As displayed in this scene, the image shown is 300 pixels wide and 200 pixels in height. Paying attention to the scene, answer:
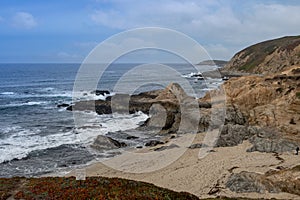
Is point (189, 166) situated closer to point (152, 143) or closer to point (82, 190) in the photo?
point (152, 143)

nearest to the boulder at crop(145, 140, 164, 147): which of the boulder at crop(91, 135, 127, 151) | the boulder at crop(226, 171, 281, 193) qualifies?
the boulder at crop(91, 135, 127, 151)

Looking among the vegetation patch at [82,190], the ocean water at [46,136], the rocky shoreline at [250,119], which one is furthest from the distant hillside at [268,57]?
the vegetation patch at [82,190]

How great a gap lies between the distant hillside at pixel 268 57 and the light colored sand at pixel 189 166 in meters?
57.7

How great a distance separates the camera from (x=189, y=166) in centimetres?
2309

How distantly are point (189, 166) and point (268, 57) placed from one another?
93.7 m

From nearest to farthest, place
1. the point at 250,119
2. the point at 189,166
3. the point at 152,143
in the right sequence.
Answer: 1. the point at 189,166
2. the point at 152,143
3. the point at 250,119

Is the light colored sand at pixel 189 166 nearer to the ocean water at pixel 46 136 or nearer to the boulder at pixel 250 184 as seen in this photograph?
the boulder at pixel 250 184

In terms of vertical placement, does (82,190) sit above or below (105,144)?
above

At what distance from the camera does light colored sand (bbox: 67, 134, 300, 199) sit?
19.8 meters

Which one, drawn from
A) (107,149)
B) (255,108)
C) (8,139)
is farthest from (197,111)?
(8,139)

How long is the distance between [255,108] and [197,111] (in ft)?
21.4

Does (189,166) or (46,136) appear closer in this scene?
(189,166)

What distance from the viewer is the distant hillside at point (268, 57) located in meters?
94.4

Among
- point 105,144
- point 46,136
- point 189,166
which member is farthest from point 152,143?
point 46,136
